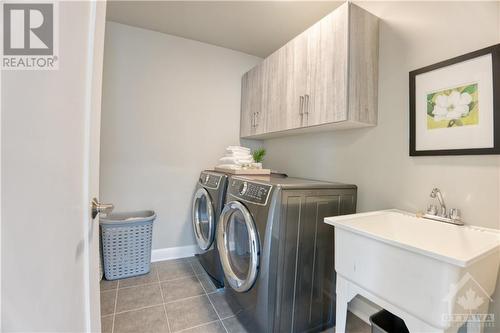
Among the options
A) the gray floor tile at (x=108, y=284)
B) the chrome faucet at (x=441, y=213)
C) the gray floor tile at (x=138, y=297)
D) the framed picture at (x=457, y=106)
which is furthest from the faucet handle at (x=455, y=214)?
the gray floor tile at (x=108, y=284)

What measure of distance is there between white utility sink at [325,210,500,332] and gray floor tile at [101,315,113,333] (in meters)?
1.44

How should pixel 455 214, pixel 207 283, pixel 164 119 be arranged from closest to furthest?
pixel 455 214 → pixel 207 283 → pixel 164 119

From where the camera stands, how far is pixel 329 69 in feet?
5.00

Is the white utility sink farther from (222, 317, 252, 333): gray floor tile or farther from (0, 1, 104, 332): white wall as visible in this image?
(0, 1, 104, 332): white wall

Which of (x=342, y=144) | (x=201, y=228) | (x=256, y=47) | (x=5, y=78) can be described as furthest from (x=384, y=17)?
(x=201, y=228)

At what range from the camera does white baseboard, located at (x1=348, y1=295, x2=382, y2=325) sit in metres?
1.58

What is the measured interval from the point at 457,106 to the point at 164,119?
2473 millimetres

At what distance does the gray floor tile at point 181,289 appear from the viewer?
183 cm

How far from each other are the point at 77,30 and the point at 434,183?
175 cm

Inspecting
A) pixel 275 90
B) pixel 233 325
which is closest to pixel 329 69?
pixel 275 90

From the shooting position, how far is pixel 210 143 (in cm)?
271

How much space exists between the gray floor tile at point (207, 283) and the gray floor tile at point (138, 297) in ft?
1.24

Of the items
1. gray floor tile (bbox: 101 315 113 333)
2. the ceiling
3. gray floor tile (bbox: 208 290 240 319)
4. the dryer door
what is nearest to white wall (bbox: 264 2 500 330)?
the ceiling

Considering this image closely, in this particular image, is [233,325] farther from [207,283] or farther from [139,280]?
[139,280]
